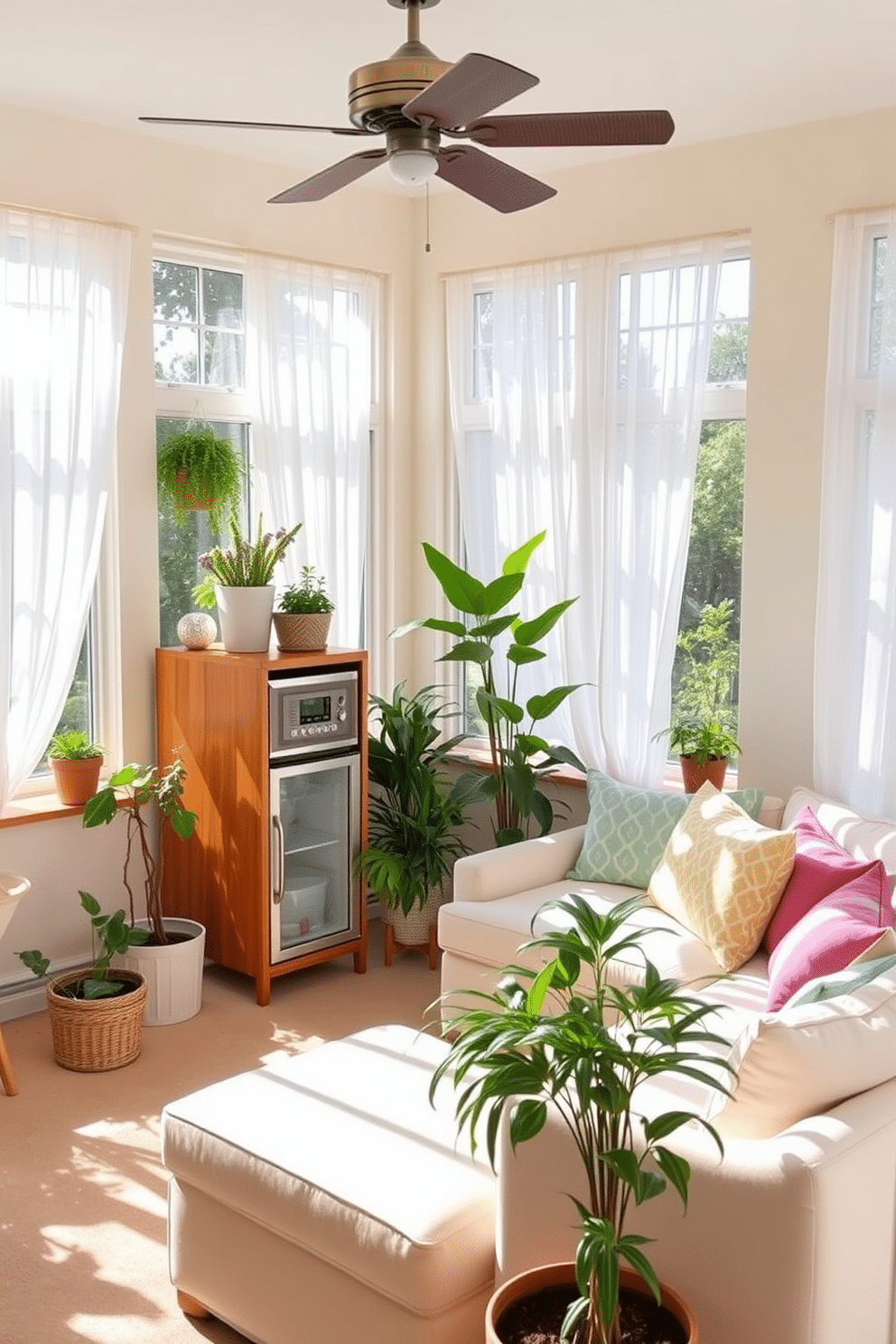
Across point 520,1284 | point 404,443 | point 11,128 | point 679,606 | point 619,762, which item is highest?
point 11,128

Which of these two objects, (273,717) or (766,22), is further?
(273,717)

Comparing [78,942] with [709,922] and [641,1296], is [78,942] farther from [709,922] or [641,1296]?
[641,1296]

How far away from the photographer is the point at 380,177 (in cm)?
518

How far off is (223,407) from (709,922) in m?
2.65

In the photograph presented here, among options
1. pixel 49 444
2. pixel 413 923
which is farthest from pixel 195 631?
pixel 413 923

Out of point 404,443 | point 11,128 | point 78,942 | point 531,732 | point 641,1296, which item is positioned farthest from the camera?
point 404,443

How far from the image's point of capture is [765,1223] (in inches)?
82.3

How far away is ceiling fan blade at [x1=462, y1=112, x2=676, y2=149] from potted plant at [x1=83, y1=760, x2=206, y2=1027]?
2427mm

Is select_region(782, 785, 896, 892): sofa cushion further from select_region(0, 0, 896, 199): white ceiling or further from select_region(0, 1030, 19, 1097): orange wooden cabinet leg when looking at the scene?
select_region(0, 1030, 19, 1097): orange wooden cabinet leg

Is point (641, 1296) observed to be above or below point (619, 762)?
below

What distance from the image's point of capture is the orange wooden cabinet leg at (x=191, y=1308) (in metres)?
2.85

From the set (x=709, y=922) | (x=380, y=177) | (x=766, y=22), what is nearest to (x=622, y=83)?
(x=766, y=22)

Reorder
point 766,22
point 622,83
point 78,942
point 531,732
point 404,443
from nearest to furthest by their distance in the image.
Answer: point 766,22 < point 622,83 < point 78,942 < point 531,732 < point 404,443

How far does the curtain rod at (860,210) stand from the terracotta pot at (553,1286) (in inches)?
130
